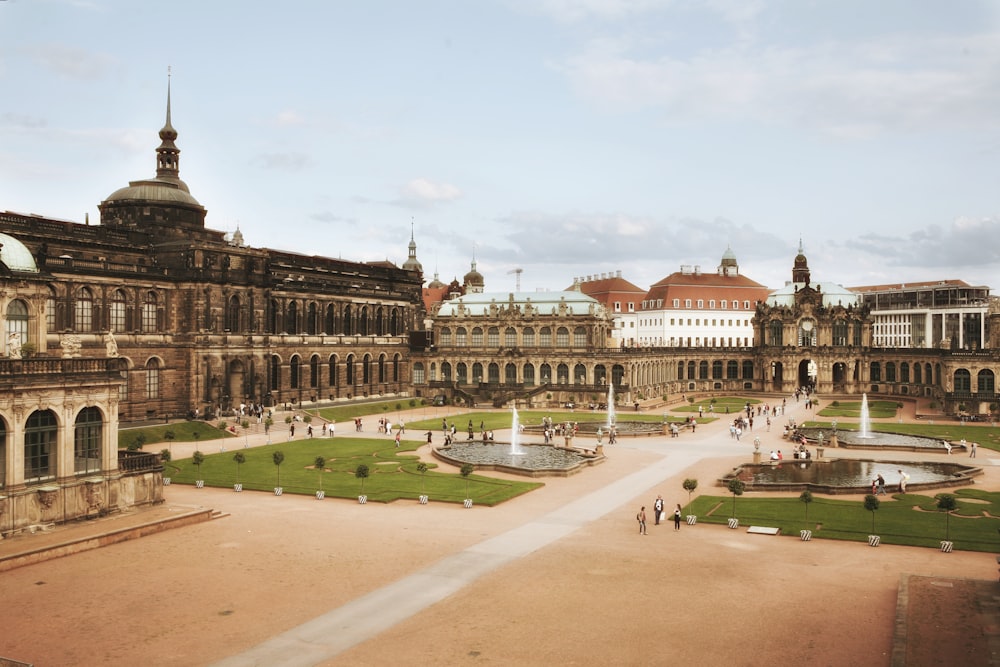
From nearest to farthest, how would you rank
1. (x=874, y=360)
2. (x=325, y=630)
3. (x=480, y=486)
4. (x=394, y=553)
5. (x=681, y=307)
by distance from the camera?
(x=325, y=630) → (x=394, y=553) → (x=480, y=486) → (x=874, y=360) → (x=681, y=307)

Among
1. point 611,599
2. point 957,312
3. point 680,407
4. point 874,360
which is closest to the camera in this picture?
point 611,599

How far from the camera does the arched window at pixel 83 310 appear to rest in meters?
76.1

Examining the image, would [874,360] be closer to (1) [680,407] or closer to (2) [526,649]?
(1) [680,407]

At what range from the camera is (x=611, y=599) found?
30.7m

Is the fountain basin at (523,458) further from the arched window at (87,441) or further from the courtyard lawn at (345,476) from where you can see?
the arched window at (87,441)

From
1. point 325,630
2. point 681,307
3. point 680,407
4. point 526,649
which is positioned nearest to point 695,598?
point 526,649

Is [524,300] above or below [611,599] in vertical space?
above

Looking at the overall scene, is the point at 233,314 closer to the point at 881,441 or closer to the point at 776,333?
the point at 881,441

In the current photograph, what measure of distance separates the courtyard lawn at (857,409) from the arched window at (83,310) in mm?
79271

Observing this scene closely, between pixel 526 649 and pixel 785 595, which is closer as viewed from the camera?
pixel 526 649

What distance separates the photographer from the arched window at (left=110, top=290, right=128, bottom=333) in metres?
79.2

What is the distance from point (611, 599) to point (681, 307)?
130427 millimetres

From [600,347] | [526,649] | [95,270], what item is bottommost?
[526,649]

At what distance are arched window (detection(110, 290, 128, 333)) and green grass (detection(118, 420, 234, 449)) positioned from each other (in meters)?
10.7
